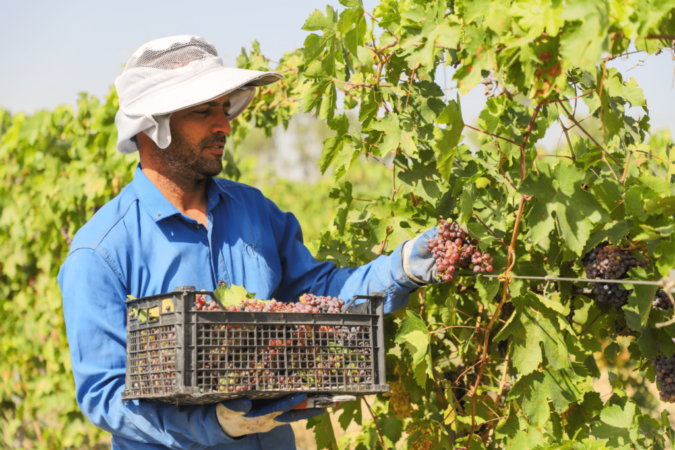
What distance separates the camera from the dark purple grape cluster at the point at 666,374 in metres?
2.09

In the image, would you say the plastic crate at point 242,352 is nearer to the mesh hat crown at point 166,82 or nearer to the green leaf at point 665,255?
the mesh hat crown at point 166,82

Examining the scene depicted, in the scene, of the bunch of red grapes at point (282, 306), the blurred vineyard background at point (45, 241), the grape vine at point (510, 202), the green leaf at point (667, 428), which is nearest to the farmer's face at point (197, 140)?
the grape vine at point (510, 202)

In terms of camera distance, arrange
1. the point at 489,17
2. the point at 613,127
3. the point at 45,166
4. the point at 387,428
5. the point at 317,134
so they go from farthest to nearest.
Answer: the point at 317,134 < the point at 45,166 < the point at 387,428 < the point at 613,127 < the point at 489,17

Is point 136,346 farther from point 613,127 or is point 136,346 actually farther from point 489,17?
point 613,127

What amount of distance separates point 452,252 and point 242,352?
733 millimetres

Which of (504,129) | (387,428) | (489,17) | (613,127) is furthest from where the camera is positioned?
(387,428)

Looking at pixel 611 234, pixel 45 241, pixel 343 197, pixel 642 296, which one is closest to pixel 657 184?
pixel 611 234

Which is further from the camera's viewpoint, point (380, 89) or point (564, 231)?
point (380, 89)

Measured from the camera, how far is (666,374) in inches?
82.7

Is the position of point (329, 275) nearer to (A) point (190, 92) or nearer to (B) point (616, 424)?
(A) point (190, 92)

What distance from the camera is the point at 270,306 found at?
1.85 metres

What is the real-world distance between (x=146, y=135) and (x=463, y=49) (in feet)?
4.08

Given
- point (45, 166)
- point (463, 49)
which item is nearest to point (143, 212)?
point (463, 49)

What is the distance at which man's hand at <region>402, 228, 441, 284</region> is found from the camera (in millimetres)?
2164
